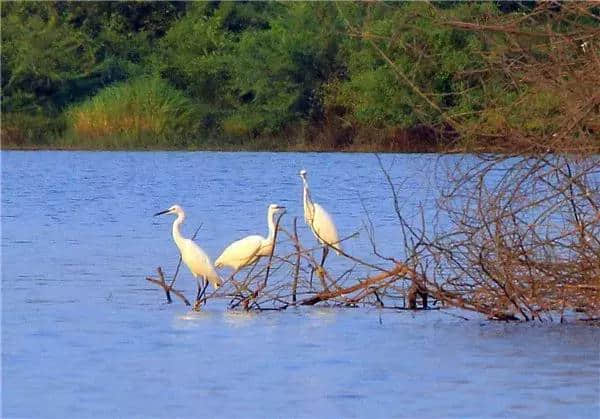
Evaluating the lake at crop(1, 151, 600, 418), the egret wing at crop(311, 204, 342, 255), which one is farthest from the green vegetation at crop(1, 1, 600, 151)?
the lake at crop(1, 151, 600, 418)

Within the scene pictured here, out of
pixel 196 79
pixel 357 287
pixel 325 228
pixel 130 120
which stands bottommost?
pixel 357 287

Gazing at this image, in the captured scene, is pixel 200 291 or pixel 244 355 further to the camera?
pixel 200 291

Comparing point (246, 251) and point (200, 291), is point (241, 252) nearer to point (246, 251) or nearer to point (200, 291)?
point (246, 251)

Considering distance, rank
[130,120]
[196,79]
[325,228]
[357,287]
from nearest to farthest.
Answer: [357,287] → [325,228] → [130,120] → [196,79]

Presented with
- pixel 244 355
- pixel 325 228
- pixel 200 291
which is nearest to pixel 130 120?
pixel 325 228

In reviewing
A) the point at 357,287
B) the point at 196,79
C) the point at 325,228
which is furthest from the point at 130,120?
the point at 357,287

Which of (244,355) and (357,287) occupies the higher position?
(357,287)

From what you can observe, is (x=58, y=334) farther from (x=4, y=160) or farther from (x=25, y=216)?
(x=4, y=160)

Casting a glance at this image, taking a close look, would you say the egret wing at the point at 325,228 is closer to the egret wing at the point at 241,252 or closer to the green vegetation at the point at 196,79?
the egret wing at the point at 241,252

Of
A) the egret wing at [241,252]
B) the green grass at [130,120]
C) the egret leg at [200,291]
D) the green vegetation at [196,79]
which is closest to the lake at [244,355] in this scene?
the egret leg at [200,291]

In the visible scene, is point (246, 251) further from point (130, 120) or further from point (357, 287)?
point (130, 120)

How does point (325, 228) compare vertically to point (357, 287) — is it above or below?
above

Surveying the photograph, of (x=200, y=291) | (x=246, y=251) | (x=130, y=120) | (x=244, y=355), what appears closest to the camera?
(x=244, y=355)

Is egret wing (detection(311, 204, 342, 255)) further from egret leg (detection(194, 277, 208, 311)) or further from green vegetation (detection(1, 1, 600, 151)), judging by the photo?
green vegetation (detection(1, 1, 600, 151))
